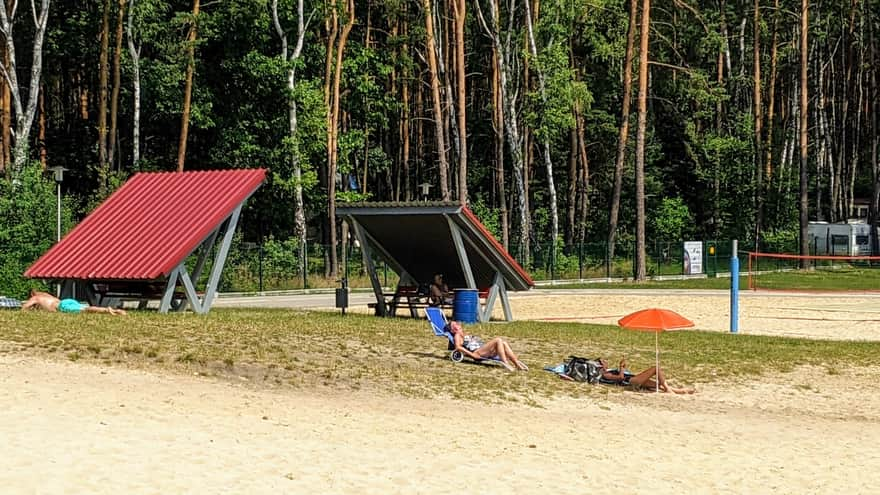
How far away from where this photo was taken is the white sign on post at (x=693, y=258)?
53406 millimetres

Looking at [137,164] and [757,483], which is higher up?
[137,164]

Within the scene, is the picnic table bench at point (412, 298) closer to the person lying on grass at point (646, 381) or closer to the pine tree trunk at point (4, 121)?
the person lying on grass at point (646, 381)

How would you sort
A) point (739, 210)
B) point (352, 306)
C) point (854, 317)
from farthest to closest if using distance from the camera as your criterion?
point (739, 210) → point (352, 306) → point (854, 317)

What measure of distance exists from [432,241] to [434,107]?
24960 mm

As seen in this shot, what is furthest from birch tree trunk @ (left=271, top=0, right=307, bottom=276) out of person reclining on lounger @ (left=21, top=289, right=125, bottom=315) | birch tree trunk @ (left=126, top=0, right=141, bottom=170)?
person reclining on lounger @ (left=21, top=289, right=125, bottom=315)

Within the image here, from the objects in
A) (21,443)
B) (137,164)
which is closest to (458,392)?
(21,443)

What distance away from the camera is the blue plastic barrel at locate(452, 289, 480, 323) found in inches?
985

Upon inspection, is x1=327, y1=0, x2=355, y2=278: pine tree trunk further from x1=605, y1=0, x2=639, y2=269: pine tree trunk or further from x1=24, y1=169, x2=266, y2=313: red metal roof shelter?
x1=24, y1=169, x2=266, y2=313: red metal roof shelter

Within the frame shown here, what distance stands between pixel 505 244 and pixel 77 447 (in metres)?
43.4

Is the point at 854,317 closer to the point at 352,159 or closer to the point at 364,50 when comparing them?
the point at 364,50

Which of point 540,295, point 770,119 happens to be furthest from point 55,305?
point 770,119

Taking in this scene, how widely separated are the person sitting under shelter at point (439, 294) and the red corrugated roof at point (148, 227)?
14.6 feet

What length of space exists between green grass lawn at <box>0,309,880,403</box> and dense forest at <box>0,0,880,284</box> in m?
15.2

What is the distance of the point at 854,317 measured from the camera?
32156mm
